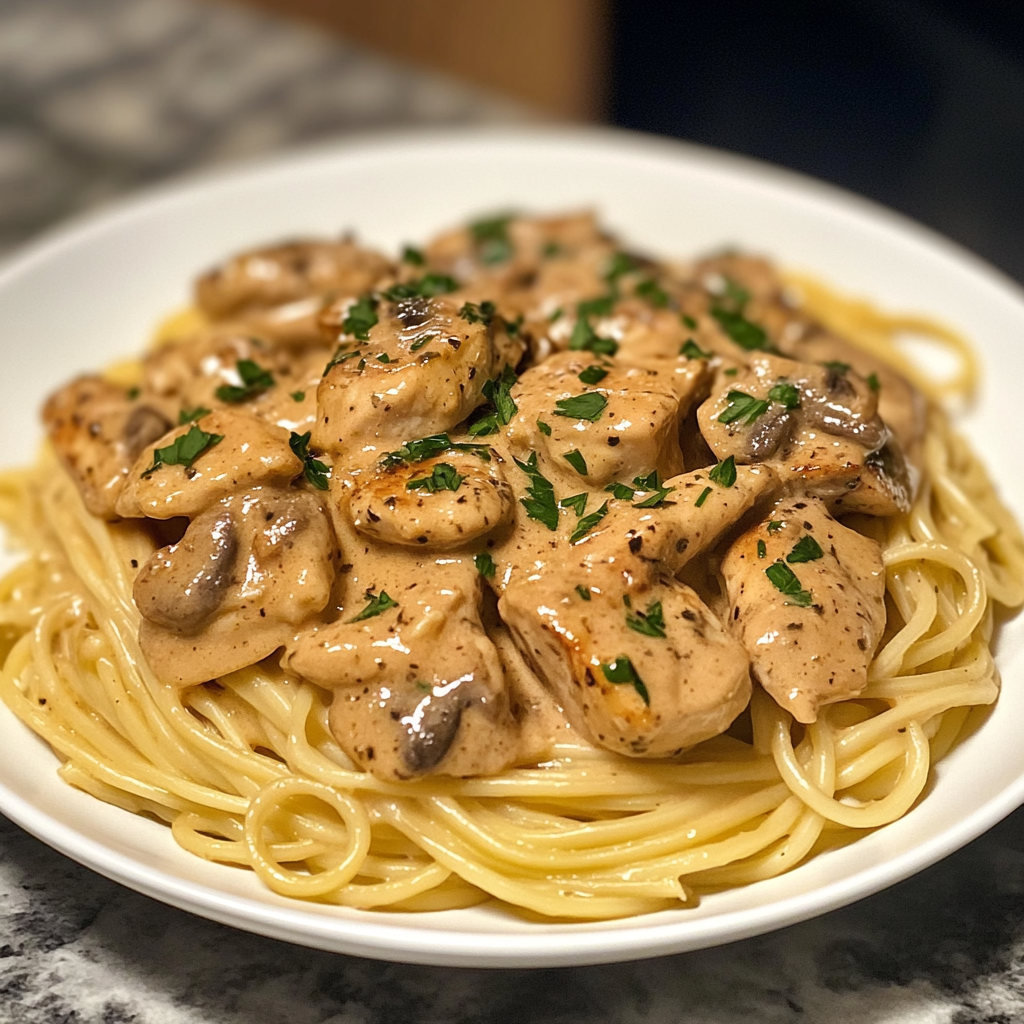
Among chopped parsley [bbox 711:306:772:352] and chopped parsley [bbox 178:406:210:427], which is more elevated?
chopped parsley [bbox 711:306:772:352]

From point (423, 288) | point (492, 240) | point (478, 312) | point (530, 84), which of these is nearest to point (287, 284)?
point (423, 288)

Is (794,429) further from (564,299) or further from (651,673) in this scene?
(564,299)

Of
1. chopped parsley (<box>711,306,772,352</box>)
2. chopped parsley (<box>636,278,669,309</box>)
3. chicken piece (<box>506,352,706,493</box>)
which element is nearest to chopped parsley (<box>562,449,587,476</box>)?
chicken piece (<box>506,352,706,493</box>)

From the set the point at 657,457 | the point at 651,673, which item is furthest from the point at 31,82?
the point at 651,673

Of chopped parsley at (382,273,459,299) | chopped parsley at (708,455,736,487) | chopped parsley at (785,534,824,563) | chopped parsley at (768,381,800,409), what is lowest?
chopped parsley at (382,273,459,299)

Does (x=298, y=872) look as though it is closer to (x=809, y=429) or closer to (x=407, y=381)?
(x=407, y=381)

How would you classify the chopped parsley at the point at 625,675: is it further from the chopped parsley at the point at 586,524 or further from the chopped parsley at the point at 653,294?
the chopped parsley at the point at 653,294

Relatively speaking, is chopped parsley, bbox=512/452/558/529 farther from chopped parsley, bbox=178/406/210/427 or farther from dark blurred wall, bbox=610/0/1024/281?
dark blurred wall, bbox=610/0/1024/281

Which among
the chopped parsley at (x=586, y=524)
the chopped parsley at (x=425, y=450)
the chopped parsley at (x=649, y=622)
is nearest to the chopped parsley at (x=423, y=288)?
the chopped parsley at (x=425, y=450)
